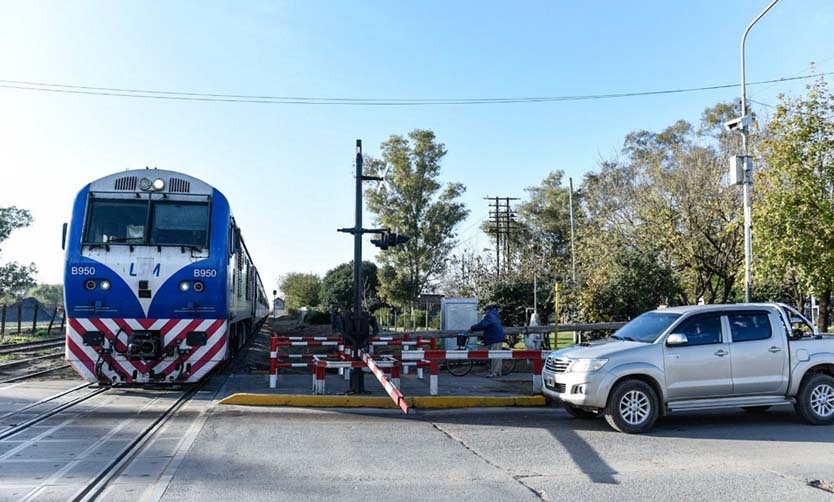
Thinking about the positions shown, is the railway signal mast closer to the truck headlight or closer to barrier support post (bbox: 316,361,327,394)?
barrier support post (bbox: 316,361,327,394)

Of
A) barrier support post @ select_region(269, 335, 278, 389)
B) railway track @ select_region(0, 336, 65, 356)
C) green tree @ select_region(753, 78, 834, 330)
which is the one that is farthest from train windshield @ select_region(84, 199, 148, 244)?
green tree @ select_region(753, 78, 834, 330)

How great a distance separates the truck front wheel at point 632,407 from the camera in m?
9.49

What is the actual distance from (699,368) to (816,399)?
193 cm

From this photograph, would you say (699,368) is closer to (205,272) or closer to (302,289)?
(205,272)

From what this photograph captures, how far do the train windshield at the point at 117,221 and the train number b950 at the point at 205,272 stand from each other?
1.07m

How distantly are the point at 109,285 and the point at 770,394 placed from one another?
1043 cm

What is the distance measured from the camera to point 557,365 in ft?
33.8

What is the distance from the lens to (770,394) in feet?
33.1

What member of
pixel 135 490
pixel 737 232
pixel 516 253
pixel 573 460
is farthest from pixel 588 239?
pixel 135 490

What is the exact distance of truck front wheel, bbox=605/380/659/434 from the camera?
9492mm

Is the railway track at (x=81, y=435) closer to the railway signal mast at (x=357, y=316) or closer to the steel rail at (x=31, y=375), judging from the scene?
the steel rail at (x=31, y=375)

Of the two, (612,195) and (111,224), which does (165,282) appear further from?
(612,195)

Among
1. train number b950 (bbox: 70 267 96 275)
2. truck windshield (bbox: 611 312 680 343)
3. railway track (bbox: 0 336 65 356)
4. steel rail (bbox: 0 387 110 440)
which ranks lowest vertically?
steel rail (bbox: 0 387 110 440)

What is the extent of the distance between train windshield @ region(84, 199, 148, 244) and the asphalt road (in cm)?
372
